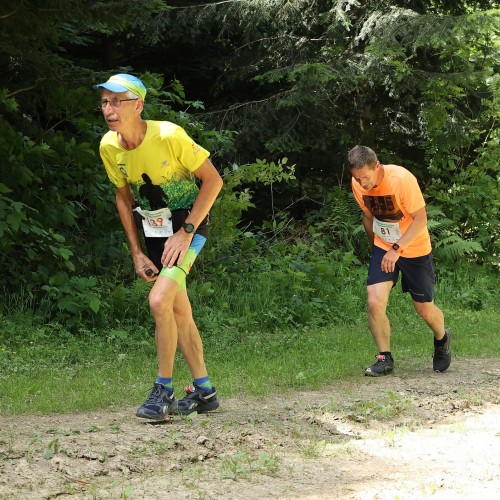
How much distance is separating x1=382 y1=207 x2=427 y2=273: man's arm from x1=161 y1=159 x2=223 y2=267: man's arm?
103 inches

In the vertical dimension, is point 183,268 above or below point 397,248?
above

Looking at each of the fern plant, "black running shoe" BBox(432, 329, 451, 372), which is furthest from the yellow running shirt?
the fern plant

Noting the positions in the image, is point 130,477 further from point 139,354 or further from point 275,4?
point 275,4

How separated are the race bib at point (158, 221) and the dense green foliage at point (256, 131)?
348 cm

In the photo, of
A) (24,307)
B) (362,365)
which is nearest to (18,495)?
(362,365)

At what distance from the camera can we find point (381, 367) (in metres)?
8.35

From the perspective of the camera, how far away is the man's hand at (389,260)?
8078 mm

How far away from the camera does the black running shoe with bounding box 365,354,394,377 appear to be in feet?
27.2

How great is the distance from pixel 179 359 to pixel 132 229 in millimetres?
2941

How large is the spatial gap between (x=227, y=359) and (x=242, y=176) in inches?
143

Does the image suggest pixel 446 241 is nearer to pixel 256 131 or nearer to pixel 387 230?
pixel 256 131

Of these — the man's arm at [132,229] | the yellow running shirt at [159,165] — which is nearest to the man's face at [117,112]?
the yellow running shirt at [159,165]

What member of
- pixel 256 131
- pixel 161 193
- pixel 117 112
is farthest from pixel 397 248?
pixel 256 131

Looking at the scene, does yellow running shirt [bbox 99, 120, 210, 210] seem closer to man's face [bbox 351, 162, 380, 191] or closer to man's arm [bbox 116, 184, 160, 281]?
man's arm [bbox 116, 184, 160, 281]
